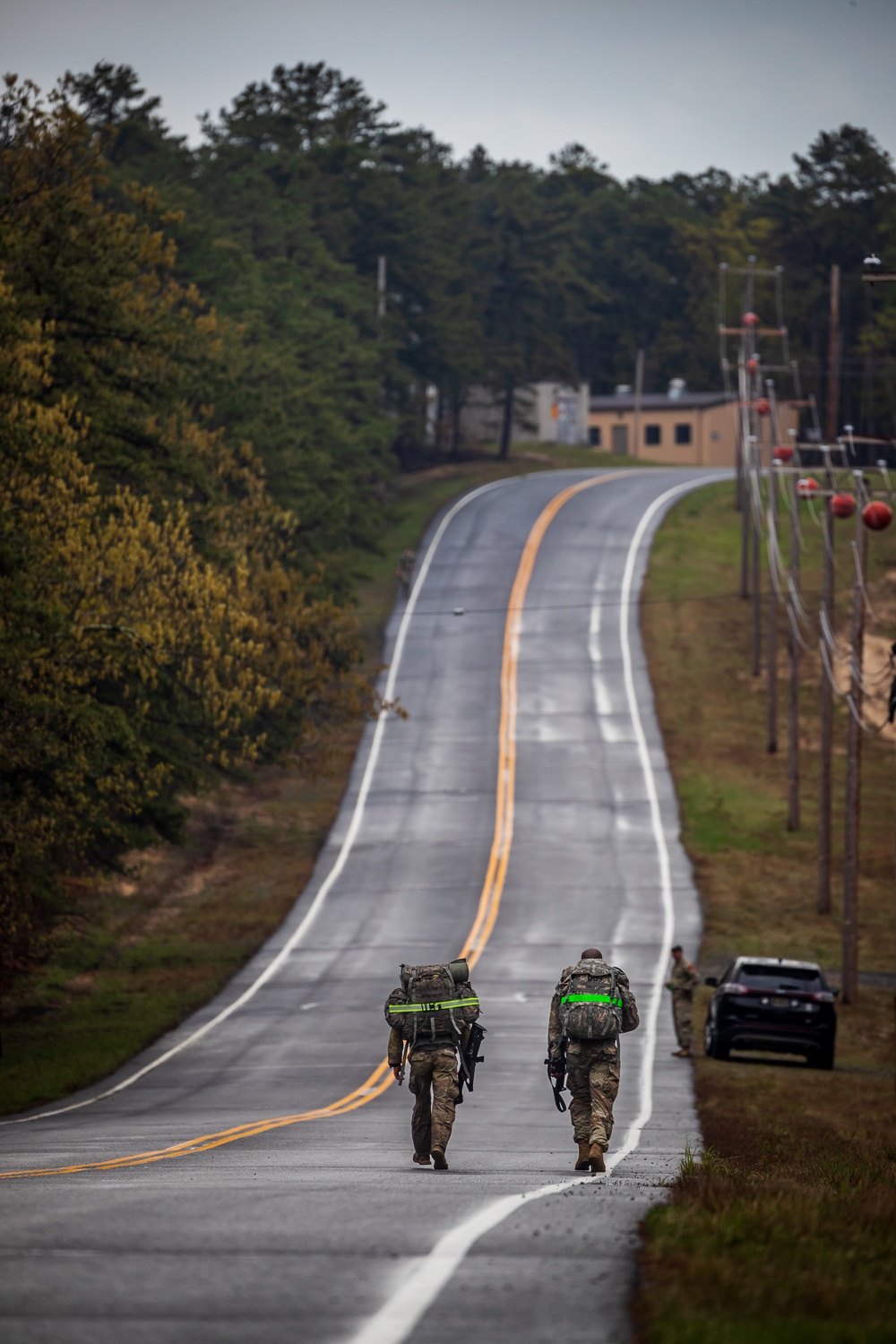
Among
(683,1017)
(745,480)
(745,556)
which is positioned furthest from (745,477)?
(683,1017)

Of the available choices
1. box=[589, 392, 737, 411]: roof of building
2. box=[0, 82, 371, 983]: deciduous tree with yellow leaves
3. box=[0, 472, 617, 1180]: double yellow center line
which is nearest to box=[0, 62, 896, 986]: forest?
box=[0, 82, 371, 983]: deciduous tree with yellow leaves

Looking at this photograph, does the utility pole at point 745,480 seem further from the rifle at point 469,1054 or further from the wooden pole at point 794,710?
the rifle at point 469,1054

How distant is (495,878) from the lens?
42062mm

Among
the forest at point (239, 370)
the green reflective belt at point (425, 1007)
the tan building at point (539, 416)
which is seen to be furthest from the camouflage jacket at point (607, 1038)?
the tan building at point (539, 416)

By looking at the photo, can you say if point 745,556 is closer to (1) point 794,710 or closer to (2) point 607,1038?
(1) point 794,710

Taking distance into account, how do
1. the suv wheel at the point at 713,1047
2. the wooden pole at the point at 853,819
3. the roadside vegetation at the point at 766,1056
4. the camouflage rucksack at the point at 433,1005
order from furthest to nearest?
the wooden pole at the point at 853,819 < the suv wheel at the point at 713,1047 < the camouflage rucksack at the point at 433,1005 < the roadside vegetation at the point at 766,1056

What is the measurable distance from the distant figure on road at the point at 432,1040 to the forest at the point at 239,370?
35.2 feet

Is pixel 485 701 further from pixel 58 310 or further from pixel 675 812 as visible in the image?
pixel 58 310

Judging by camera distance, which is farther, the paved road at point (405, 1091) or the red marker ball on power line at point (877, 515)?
the red marker ball on power line at point (877, 515)

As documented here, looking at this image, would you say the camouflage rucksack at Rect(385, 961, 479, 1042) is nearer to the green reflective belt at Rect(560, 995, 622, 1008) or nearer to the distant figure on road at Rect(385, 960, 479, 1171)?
the distant figure on road at Rect(385, 960, 479, 1171)

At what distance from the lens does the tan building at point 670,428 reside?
125 meters

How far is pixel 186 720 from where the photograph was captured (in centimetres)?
3275

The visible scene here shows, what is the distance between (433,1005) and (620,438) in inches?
4574

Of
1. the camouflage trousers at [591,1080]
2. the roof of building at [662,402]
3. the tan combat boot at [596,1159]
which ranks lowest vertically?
the tan combat boot at [596,1159]
